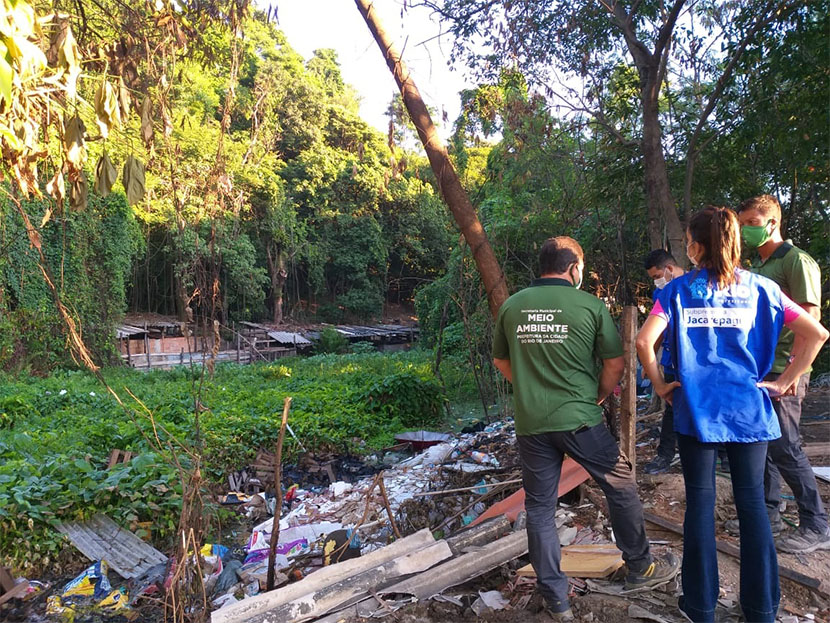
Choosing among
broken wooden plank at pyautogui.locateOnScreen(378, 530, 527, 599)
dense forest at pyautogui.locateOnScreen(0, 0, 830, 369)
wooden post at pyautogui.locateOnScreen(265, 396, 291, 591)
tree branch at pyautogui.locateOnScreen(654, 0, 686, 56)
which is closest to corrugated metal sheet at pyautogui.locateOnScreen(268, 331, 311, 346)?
dense forest at pyautogui.locateOnScreen(0, 0, 830, 369)

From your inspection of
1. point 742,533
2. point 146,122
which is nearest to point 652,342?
point 742,533

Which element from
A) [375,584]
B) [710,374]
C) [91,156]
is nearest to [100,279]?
[91,156]

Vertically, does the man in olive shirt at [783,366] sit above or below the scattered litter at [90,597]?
above

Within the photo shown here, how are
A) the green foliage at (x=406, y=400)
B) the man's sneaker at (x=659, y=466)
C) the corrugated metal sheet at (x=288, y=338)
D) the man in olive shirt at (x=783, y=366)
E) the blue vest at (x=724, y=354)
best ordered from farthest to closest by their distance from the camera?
the corrugated metal sheet at (x=288, y=338), the green foliage at (x=406, y=400), the man's sneaker at (x=659, y=466), the man in olive shirt at (x=783, y=366), the blue vest at (x=724, y=354)

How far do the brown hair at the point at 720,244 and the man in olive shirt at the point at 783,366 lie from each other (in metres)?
0.80

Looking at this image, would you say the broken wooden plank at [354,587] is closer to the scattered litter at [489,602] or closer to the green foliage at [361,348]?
the scattered litter at [489,602]

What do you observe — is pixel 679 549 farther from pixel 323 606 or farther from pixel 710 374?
pixel 323 606

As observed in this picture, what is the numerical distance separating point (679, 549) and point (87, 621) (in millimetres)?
3915

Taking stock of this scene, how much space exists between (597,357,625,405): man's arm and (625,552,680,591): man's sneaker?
84cm

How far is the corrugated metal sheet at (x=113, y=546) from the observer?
4781mm

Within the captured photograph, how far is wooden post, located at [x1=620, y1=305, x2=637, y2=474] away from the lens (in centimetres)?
330

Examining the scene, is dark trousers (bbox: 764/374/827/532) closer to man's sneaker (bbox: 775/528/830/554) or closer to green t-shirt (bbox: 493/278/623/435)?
man's sneaker (bbox: 775/528/830/554)

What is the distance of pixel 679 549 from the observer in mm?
3410

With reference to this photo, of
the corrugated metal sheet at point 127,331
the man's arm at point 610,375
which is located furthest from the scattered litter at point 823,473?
the corrugated metal sheet at point 127,331
